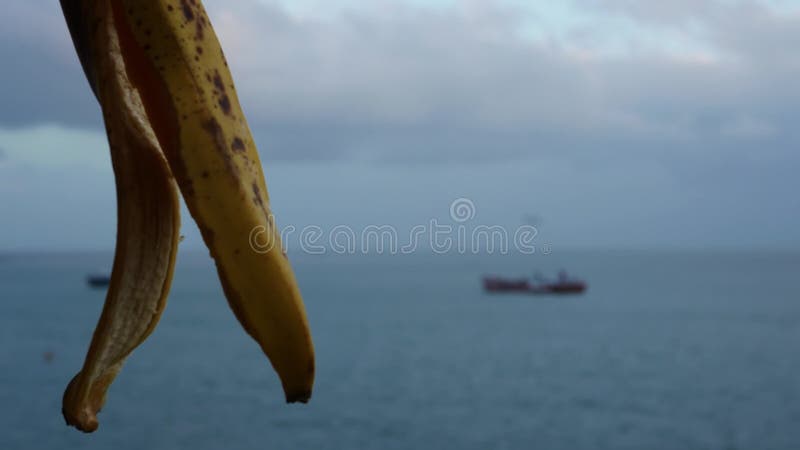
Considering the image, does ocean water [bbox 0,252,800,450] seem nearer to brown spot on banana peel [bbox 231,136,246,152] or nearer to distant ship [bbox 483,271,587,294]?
distant ship [bbox 483,271,587,294]

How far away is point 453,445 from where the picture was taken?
104ft

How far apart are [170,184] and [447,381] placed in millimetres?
42484

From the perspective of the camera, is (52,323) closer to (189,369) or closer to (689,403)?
(189,369)

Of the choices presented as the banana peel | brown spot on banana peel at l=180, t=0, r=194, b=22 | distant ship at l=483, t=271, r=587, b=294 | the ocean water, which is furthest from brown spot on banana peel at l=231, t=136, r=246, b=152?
distant ship at l=483, t=271, r=587, b=294

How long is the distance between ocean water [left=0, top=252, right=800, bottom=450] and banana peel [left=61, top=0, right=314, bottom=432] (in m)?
22.3

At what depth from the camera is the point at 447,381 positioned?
42938 millimetres

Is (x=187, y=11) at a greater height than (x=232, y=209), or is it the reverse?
(x=187, y=11)

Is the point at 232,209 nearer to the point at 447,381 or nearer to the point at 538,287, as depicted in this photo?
the point at 447,381

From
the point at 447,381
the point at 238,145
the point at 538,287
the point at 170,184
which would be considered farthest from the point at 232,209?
the point at 538,287

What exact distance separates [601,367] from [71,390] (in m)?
47.9

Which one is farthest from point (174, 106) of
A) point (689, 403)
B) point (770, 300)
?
point (770, 300)

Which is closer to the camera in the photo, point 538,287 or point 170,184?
point 170,184

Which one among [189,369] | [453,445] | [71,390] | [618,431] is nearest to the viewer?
[71,390]

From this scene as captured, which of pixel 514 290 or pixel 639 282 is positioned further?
pixel 639 282
